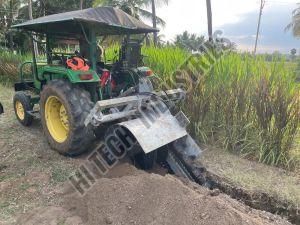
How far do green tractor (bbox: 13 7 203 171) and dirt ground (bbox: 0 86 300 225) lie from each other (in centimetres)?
39

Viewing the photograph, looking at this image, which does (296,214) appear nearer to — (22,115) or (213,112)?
(213,112)

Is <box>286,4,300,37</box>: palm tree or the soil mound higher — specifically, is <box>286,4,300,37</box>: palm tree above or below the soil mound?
above

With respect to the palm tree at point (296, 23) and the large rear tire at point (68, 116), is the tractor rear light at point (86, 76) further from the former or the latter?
the palm tree at point (296, 23)

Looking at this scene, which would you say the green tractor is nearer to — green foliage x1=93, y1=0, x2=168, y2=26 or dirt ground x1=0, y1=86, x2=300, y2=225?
dirt ground x1=0, y1=86, x2=300, y2=225

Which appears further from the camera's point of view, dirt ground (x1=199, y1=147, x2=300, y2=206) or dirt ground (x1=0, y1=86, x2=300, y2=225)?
dirt ground (x1=199, y1=147, x2=300, y2=206)

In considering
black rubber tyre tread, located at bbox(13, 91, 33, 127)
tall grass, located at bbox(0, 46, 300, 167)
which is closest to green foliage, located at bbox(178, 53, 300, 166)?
tall grass, located at bbox(0, 46, 300, 167)

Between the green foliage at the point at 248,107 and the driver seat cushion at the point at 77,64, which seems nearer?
the driver seat cushion at the point at 77,64

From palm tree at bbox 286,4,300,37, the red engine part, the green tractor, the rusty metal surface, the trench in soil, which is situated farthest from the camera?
palm tree at bbox 286,4,300,37

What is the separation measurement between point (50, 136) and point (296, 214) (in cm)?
331

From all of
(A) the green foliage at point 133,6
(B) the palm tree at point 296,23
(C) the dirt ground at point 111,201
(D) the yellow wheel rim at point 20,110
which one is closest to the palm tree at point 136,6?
(A) the green foliage at point 133,6

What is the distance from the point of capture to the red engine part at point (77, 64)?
13.9ft

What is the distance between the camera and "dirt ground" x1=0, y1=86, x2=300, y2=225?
2910mm

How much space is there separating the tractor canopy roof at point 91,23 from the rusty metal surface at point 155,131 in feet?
4.38

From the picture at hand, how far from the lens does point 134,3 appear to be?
22.1 metres
